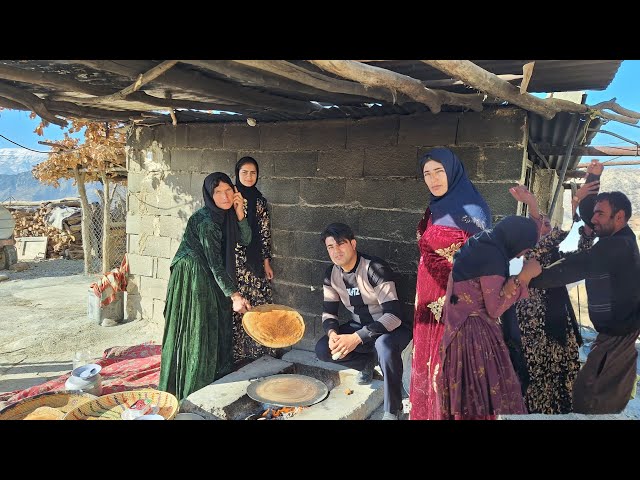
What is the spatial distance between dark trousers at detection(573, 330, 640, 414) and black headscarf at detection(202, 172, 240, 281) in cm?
260

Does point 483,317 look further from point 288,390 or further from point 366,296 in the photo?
point 288,390

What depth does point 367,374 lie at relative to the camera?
10.8ft

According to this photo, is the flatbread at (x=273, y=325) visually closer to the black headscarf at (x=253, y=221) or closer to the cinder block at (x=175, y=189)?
the black headscarf at (x=253, y=221)

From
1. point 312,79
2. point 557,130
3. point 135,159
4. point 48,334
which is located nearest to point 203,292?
point 312,79

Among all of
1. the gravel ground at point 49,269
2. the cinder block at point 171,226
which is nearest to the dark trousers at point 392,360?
the cinder block at point 171,226

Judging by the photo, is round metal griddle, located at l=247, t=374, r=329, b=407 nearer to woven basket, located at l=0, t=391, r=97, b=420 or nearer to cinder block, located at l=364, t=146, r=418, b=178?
woven basket, located at l=0, t=391, r=97, b=420

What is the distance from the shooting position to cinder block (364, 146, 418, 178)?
3.34 meters

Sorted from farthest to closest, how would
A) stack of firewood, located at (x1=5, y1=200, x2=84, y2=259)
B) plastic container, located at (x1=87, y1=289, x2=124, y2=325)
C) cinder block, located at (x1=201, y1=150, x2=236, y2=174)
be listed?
stack of firewood, located at (x1=5, y1=200, x2=84, y2=259)
plastic container, located at (x1=87, y1=289, x2=124, y2=325)
cinder block, located at (x1=201, y1=150, x2=236, y2=174)

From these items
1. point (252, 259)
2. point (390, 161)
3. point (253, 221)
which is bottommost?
point (252, 259)

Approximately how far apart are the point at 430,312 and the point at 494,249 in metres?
0.57

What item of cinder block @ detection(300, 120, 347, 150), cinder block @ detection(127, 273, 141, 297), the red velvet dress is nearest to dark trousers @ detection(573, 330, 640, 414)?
the red velvet dress

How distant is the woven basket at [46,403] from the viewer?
9.42 ft

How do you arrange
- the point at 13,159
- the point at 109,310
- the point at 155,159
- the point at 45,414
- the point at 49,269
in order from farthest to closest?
the point at 49,269 < the point at 13,159 < the point at 109,310 < the point at 155,159 < the point at 45,414

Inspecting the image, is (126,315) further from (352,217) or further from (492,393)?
(492,393)
